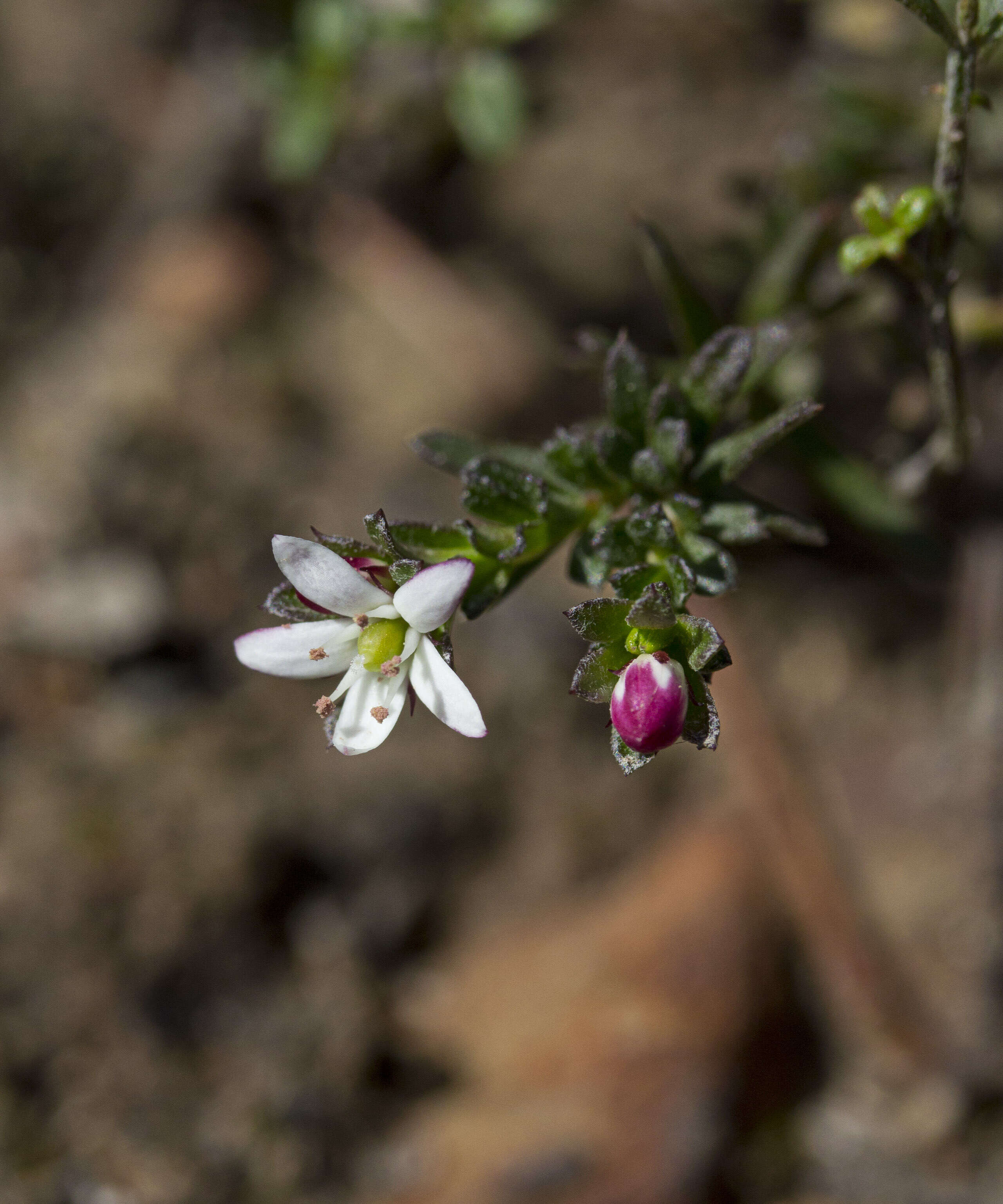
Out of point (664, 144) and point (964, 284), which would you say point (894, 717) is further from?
point (664, 144)

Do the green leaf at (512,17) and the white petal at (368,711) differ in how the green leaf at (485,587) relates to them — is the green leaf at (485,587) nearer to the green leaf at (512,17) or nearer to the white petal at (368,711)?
the white petal at (368,711)

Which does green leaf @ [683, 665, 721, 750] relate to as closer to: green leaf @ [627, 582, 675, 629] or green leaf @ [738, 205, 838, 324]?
green leaf @ [627, 582, 675, 629]

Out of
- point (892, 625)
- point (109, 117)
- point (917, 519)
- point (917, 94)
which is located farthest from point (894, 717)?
point (109, 117)

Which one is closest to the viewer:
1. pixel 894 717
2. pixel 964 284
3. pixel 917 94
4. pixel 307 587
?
pixel 307 587

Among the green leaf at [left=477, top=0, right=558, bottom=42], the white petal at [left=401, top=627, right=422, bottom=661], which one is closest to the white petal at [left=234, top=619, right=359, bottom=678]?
the white petal at [left=401, top=627, right=422, bottom=661]

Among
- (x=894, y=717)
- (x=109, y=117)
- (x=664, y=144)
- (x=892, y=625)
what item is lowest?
(x=894, y=717)

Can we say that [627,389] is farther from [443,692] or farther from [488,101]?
[488,101]
